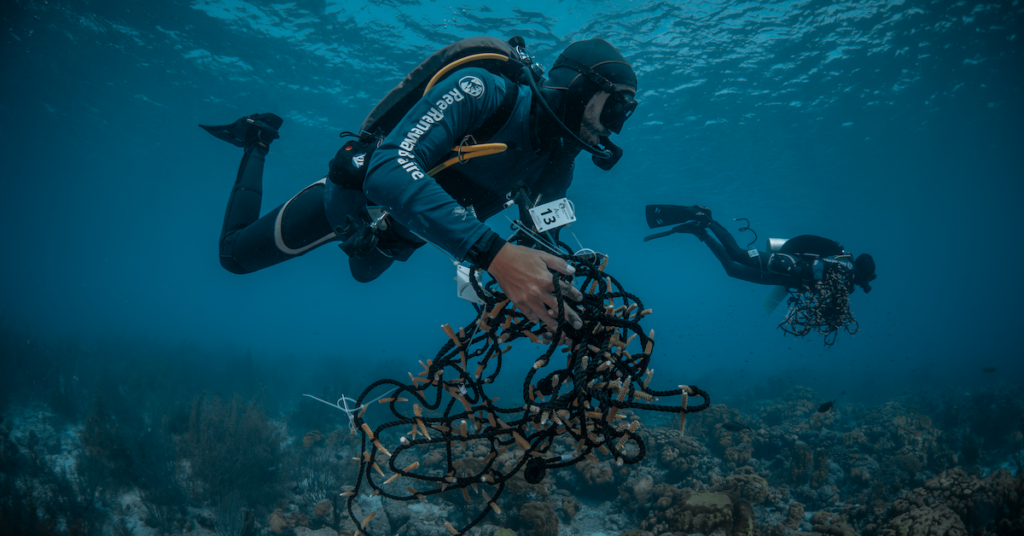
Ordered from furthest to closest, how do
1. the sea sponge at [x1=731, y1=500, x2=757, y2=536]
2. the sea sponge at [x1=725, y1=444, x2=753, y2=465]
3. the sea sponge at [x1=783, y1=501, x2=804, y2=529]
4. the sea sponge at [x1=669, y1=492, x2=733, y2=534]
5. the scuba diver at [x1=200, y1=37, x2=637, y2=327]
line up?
1. the sea sponge at [x1=725, y1=444, x2=753, y2=465]
2. the sea sponge at [x1=783, y1=501, x2=804, y2=529]
3. the sea sponge at [x1=669, y1=492, x2=733, y2=534]
4. the sea sponge at [x1=731, y1=500, x2=757, y2=536]
5. the scuba diver at [x1=200, y1=37, x2=637, y2=327]

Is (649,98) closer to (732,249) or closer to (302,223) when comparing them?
(732,249)

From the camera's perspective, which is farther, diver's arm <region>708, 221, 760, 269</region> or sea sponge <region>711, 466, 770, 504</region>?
diver's arm <region>708, 221, 760, 269</region>

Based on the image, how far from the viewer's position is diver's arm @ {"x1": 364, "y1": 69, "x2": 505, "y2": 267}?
1681mm

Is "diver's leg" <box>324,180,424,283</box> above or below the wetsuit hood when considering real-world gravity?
below

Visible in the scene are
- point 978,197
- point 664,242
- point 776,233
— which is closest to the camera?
point 978,197

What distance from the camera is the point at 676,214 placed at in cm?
1058

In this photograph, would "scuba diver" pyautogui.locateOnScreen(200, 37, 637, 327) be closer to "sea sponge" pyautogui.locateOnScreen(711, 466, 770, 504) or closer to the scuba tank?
the scuba tank

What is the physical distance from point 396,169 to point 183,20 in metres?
20.6

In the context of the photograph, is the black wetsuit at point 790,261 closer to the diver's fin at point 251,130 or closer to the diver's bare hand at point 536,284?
the diver's bare hand at point 536,284

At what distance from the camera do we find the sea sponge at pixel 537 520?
560 centimetres

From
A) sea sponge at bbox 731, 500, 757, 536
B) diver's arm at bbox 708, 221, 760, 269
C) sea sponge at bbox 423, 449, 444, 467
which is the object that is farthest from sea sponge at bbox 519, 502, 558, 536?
diver's arm at bbox 708, 221, 760, 269

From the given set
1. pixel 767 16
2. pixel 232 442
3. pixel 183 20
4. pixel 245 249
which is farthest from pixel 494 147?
pixel 183 20

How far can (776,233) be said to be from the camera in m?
39.2

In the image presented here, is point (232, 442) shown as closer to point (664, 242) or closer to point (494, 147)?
point (494, 147)
